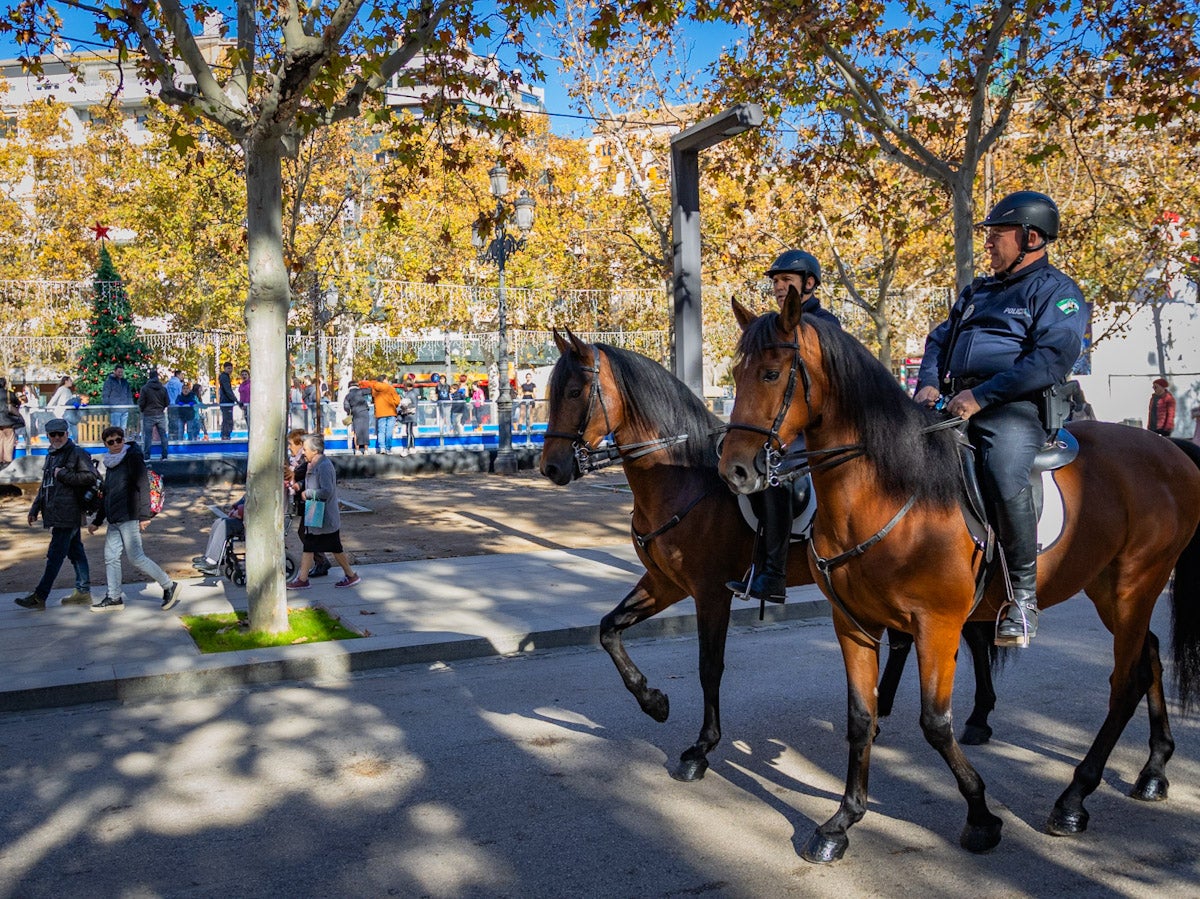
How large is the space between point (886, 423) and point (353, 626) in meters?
5.86

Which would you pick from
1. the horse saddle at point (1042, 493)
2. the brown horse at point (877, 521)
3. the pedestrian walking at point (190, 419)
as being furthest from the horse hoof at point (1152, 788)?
the pedestrian walking at point (190, 419)

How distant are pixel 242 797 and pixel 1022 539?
12.6 feet

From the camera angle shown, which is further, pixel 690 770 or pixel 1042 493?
pixel 690 770

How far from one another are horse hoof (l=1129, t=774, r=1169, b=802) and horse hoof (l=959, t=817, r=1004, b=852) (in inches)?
42.2

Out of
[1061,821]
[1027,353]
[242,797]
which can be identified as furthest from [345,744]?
[1027,353]

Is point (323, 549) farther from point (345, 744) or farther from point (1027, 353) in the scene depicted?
point (1027, 353)

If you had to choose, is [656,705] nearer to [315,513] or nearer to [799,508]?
[799,508]

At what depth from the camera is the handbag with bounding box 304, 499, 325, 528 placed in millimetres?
10859

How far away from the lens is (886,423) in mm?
4457

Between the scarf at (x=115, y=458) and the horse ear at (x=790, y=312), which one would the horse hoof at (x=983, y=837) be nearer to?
the horse ear at (x=790, y=312)

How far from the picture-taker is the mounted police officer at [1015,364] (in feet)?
14.9

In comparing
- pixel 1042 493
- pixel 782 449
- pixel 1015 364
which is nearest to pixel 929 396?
pixel 1015 364

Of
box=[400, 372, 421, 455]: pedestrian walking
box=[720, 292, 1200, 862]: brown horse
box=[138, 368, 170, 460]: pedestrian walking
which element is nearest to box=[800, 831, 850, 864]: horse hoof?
box=[720, 292, 1200, 862]: brown horse

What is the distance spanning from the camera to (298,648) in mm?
8195
